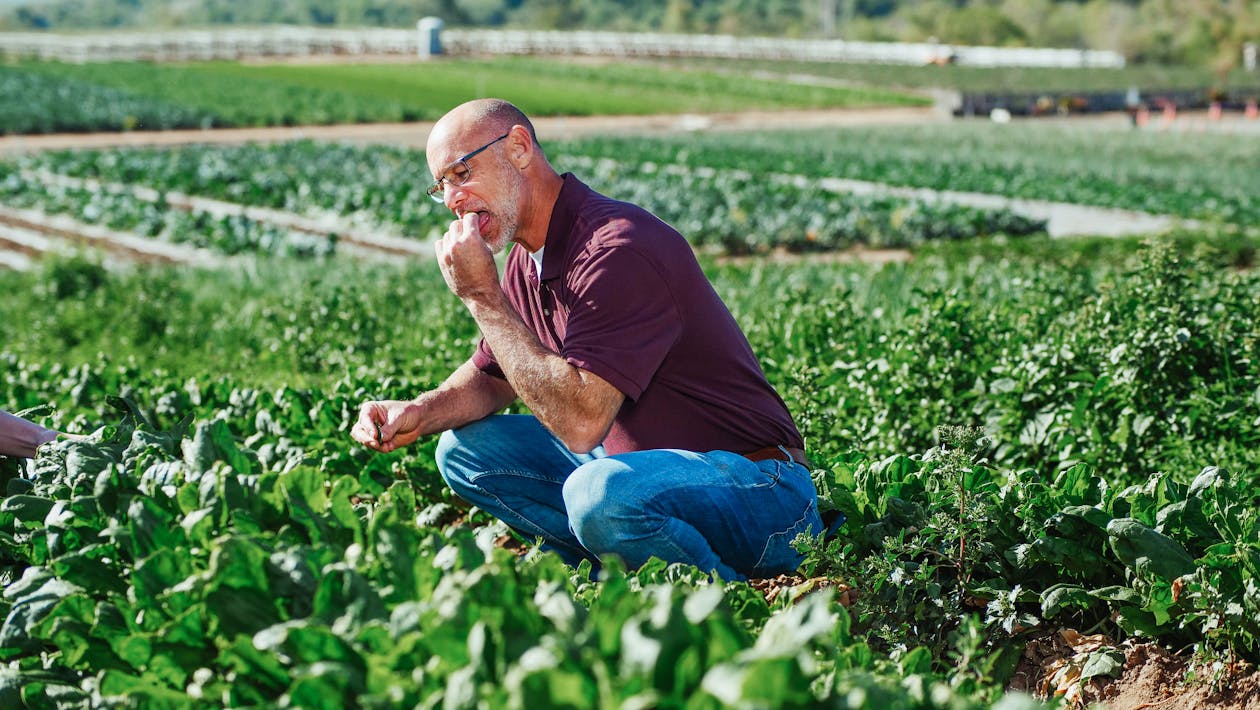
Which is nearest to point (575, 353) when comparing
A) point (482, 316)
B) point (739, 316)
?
point (482, 316)

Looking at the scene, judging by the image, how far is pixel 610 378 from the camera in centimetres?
354

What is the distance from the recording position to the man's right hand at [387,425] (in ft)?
13.0

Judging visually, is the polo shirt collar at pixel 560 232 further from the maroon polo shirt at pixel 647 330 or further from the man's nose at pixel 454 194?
the man's nose at pixel 454 194

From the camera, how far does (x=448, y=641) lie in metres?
2.05

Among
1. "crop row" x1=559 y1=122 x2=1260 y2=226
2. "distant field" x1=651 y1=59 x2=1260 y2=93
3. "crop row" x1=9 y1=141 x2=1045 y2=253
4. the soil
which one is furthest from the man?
"distant field" x1=651 y1=59 x2=1260 y2=93

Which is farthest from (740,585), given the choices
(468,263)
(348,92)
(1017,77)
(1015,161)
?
(1017,77)

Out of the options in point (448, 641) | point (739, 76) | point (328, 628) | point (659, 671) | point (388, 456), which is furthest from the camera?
point (739, 76)

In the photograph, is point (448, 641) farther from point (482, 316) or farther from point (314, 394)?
point (314, 394)

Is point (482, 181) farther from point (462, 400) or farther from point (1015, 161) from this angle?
point (1015, 161)

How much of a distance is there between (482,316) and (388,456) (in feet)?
4.20

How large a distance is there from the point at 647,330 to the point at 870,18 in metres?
145

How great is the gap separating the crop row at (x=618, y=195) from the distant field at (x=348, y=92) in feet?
45.3

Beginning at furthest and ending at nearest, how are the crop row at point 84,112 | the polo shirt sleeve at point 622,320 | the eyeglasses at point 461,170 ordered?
1. the crop row at point 84,112
2. the eyeglasses at point 461,170
3. the polo shirt sleeve at point 622,320

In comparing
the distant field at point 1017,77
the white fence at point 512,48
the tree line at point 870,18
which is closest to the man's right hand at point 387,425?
the distant field at point 1017,77
